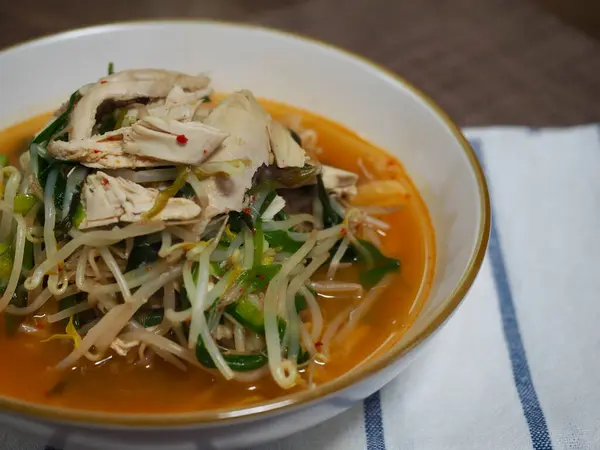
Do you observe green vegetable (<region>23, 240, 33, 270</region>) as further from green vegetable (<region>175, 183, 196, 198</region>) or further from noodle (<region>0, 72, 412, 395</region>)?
green vegetable (<region>175, 183, 196, 198</region>)

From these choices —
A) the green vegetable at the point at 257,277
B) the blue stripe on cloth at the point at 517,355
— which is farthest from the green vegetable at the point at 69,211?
the blue stripe on cloth at the point at 517,355

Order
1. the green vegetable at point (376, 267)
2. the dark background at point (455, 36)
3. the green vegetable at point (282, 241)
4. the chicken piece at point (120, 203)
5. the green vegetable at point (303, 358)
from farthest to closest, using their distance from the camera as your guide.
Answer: the dark background at point (455, 36) < the green vegetable at point (376, 267) < the green vegetable at point (282, 241) < the green vegetable at point (303, 358) < the chicken piece at point (120, 203)

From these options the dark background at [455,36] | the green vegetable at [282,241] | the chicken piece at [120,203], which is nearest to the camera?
the chicken piece at [120,203]

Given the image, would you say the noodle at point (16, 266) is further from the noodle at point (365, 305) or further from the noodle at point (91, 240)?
the noodle at point (365, 305)

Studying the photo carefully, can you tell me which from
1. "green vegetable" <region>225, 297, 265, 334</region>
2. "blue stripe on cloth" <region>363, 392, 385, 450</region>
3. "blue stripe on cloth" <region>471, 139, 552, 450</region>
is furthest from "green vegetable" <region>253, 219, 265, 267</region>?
"blue stripe on cloth" <region>471, 139, 552, 450</region>

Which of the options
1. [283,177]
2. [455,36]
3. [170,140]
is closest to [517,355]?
[283,177]

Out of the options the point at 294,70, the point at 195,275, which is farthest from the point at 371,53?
the point at 195,275

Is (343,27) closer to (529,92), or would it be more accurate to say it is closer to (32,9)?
(529,92)

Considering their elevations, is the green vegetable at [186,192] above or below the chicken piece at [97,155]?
below
